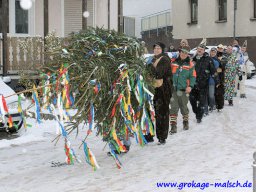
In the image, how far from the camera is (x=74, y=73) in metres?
7.11

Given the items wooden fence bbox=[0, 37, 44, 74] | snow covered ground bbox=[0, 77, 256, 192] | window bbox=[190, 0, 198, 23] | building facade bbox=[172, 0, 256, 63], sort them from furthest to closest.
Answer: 1. window bbox=[190, 0, 198, 23]
2. building facade bbox=[172, 0, 256, 63]
3. wooden fence bbox=[0, 37, 44, 74]
4. snow covered ground bbox=[0, 77, 256, 192]

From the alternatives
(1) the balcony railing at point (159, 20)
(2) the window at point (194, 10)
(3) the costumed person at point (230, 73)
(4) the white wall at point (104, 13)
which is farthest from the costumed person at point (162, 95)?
(1) the balcony railing at point (159, 20)

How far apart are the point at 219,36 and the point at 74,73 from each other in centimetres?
2571

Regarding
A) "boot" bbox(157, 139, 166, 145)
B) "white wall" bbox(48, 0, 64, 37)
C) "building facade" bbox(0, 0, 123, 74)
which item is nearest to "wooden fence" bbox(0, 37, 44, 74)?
"building facade" bbox(0, 0, 123, 74)

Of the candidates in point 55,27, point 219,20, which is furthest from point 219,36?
point 55,27

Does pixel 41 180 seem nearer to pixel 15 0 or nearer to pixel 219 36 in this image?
pixel 15 0

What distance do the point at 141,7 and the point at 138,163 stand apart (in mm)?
43985

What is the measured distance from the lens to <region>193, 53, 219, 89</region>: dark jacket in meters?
12.5

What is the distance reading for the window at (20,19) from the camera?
59.5ft

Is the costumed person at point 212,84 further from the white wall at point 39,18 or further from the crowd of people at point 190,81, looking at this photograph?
the white wall at point 39,18

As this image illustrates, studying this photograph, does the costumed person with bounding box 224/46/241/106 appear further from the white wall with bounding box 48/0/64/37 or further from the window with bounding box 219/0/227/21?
the window with bounding box 219/0/227/21

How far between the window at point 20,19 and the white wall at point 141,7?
80.8 ft

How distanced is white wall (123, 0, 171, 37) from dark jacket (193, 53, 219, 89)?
30.0m

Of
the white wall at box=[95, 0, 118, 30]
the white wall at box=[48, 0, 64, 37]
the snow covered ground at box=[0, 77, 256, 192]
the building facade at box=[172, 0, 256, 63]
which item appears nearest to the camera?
the snow covered ground at box=[0, 77, 256, 192]
